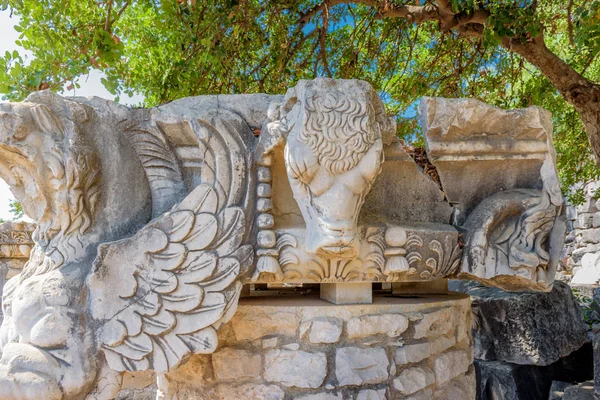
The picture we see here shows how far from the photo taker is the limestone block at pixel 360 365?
1942mm

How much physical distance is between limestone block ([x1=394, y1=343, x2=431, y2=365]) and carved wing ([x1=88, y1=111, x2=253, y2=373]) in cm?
72

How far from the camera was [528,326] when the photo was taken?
12.1ft

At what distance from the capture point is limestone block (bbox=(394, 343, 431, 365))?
2.05 metres

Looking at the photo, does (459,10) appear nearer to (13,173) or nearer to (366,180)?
(366,180)

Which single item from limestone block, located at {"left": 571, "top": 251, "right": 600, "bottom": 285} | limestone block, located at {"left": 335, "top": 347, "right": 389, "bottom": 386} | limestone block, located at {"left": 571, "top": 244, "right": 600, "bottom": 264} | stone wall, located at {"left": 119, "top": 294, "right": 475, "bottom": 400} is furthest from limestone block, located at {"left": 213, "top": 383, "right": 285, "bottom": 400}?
limestone block, located at {"left": 571, "top": 244, "right": 600, "bottom": 264}

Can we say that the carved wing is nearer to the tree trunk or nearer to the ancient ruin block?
the ancient ruin block

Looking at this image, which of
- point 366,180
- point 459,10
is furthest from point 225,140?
point 459,10

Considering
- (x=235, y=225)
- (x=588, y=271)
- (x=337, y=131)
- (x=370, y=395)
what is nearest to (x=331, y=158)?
(x=337, y=131)

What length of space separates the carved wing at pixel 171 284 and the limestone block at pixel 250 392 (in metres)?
0.28

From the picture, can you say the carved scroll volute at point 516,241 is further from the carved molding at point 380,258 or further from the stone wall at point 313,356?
the stone wall at point 313,356

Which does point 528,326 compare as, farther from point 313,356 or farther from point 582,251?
point 582,251

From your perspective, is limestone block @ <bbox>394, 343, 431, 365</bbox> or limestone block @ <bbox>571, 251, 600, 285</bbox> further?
limestone block @ <bbox>571, 251, 600, 285</bbox>

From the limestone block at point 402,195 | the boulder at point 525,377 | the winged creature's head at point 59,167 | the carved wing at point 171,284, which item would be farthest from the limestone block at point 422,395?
the boulder at point 525,377

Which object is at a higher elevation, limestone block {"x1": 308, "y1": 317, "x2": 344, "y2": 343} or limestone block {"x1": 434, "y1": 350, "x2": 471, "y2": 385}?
limestone block {"x1": 308, "y1": 317, "x2": 344, "y2": 343}
